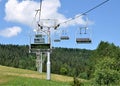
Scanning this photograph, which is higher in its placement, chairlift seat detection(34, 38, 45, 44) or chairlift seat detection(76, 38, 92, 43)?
chairlift seat detection(34, 38, 45, 44)

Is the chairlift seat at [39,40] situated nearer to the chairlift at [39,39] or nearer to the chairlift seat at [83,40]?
the chairlift at [39,39]

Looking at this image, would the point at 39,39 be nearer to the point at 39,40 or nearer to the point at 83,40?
the point at 39,40

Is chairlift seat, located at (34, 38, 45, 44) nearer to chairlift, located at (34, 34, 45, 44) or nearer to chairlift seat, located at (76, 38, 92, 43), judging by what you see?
chairlift, located at (34, 34, 45, 44)

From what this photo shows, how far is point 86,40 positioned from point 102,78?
3166 cm

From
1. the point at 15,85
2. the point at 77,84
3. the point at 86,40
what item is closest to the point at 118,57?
the point at 15,85

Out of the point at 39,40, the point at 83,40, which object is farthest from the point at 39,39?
the point at 83,40

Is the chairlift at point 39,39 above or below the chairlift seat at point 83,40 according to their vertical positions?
above

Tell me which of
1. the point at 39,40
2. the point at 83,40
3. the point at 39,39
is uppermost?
the point at 39,39

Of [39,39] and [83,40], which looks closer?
[83,40]

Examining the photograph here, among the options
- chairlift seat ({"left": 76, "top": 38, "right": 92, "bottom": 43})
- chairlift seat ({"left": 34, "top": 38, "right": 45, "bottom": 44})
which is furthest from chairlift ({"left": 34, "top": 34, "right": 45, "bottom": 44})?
chairlift seat ({"left": 76, "top": 38, "right": 92, "bottom": 43})

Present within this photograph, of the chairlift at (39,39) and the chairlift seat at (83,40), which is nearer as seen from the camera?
the chairlift seat at (83,40)

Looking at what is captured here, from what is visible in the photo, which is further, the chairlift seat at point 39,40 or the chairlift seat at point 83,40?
the chairlift seat at point 39,40

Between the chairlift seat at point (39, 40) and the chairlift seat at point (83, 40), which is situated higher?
the chairlift seat at point (39, 40)

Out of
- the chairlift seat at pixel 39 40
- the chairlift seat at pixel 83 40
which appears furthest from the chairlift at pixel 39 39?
the chairlift seat at pixel 83 40
